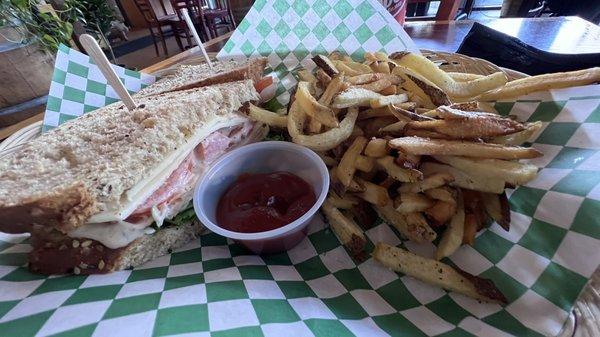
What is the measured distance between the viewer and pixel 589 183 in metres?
0.84

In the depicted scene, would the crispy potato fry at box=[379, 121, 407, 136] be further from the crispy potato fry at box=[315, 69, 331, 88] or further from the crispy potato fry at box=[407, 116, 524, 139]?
the crispy potato fry at box=[315, 69, 331, 88]

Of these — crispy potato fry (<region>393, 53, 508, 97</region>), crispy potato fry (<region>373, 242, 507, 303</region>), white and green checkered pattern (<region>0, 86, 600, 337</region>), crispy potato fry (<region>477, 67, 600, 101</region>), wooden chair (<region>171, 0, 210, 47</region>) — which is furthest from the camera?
wooden chair (<region>171, 0, 210, 47</region>)

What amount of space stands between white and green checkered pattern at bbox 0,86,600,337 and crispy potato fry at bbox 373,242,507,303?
0.05 meters

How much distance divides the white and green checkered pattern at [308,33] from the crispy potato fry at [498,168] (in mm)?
887

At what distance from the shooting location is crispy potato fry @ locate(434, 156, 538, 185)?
32.8 inches

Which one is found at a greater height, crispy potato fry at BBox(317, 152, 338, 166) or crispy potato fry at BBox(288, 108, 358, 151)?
crispy potato fry at BBox(288, 108, 358, 151)

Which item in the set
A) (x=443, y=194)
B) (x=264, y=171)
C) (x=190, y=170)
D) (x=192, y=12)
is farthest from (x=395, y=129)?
(x=192, y=12)

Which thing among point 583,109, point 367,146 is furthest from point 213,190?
point 583,109

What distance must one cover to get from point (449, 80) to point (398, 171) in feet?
1.64

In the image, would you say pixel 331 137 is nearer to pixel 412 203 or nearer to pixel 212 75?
pixel 412 203

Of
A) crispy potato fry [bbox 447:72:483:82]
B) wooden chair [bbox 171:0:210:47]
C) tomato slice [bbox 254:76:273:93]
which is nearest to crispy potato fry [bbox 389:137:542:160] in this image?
crispy potato fry [bbox 447:72:483:82]

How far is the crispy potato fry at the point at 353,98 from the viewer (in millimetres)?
1082

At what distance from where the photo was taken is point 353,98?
108cm

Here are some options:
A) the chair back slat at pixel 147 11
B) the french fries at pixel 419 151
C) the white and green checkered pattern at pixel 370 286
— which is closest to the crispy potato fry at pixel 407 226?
the french fries at pixel 419 151
